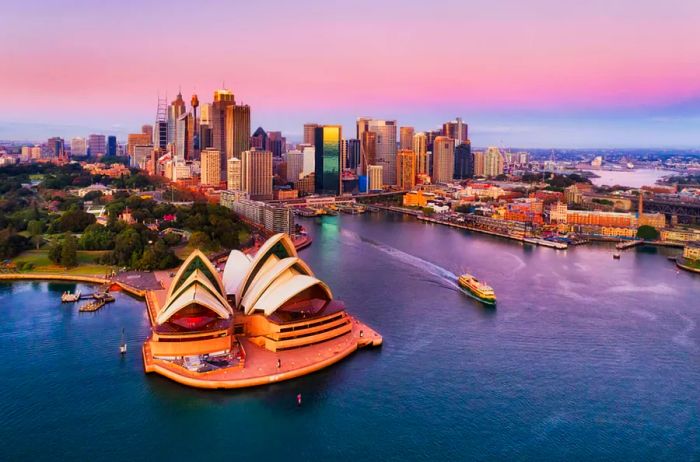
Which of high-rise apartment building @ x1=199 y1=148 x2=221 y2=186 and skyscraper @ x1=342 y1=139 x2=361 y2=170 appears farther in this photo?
skyscraper @ x1=342 y1=139 x2=361 y2=170

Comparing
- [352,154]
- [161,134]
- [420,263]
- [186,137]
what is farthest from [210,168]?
[420,263]

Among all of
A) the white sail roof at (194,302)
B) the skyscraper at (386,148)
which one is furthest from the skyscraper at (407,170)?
the white sail roof at (194,302)

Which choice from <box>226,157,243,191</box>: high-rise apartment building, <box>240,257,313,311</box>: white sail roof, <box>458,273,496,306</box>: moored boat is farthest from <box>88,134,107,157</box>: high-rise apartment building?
<box>240,257,313,311</box>: white sail roof

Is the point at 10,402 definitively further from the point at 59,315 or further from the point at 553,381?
the point at 553,381

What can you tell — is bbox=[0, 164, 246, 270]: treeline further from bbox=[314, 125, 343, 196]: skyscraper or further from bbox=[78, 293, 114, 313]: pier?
bbox=[314, 125, 343, 196]: skyscraper

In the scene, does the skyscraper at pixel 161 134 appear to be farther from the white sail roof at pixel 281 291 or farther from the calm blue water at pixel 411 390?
the white sail roof at pixel 281 291

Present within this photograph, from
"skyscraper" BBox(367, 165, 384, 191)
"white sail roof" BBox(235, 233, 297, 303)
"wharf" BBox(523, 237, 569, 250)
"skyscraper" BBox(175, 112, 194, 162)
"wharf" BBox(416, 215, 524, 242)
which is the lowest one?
"wharf" BBox(523, 237, 569, 250)

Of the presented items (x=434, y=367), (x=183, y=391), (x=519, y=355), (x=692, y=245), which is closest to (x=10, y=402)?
(x=183, y=391)
